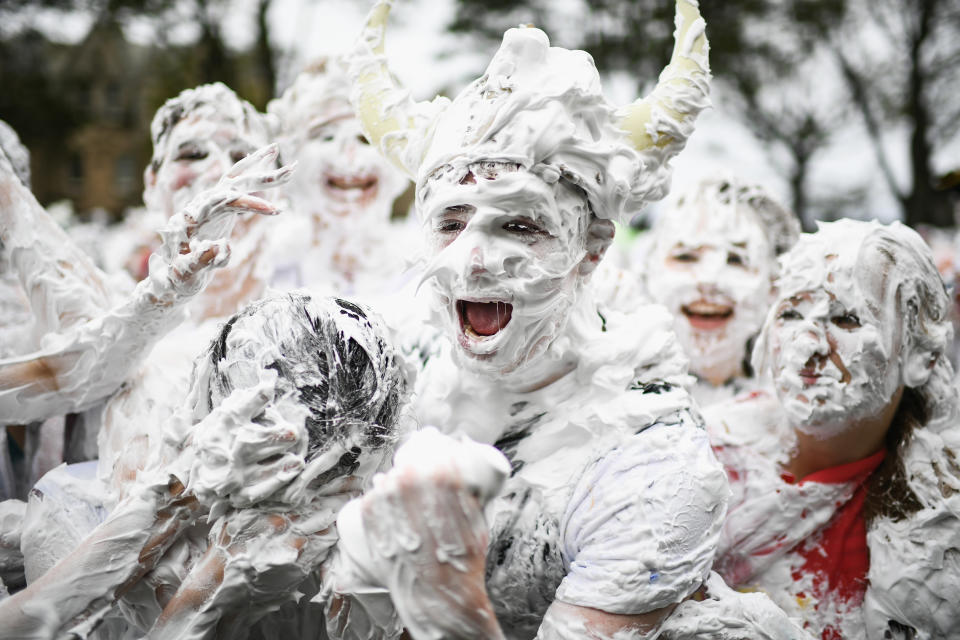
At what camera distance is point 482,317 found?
2.44m

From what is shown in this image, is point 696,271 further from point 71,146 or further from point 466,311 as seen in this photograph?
point 71,146

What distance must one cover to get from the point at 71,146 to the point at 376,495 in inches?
922

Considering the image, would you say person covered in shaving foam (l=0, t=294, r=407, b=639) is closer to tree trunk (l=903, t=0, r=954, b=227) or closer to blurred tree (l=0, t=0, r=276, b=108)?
blurred tree (l=0, t=0, r=276, b=108)

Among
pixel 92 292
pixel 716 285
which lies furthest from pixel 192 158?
pixel 716 285

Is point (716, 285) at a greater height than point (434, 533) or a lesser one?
lesser

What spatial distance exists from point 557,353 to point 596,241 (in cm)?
34

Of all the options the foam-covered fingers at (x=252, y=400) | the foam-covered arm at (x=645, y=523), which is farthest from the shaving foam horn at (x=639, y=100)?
the foam-covered fingers at (x=252, y=400)

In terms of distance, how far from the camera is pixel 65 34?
14969 millimetres

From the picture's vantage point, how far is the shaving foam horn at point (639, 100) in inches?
102

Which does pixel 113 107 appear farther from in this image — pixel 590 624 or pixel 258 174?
pixel 590 624

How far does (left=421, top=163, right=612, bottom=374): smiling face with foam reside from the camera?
2.33 m

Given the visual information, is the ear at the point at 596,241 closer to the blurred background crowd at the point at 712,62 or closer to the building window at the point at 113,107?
the blurred background crowd at the point at 712,62

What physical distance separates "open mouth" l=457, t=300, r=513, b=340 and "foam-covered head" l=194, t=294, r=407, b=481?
290 millimetres

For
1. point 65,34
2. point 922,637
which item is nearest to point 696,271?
Answer: point 922,637
